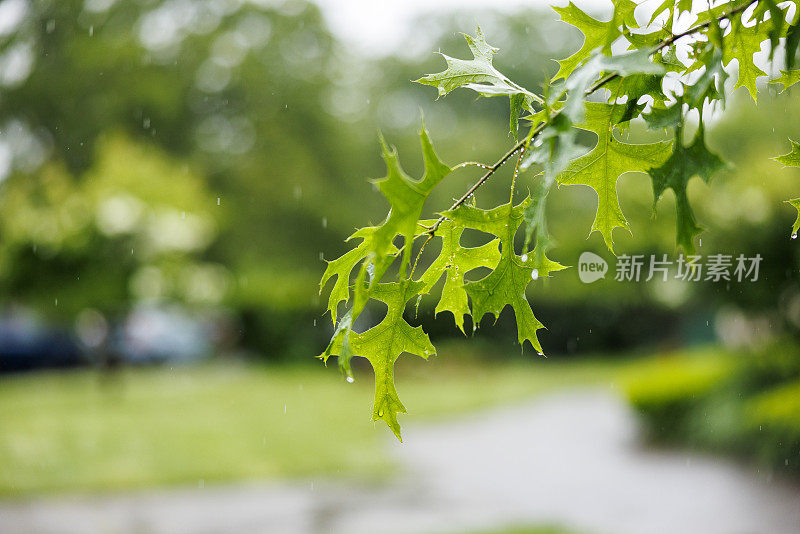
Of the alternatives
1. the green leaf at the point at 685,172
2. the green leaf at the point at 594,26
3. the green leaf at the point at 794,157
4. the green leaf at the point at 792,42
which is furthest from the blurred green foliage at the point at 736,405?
the green leaf at the point at 685,172

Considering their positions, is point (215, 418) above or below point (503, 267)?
below

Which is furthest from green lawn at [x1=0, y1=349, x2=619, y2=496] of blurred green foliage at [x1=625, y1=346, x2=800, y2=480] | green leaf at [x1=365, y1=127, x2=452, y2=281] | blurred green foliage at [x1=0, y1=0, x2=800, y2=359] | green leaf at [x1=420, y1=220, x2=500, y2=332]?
green leaf at [x1=365, y1=127, x2=452, y2=281]

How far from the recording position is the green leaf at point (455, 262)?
1283 mm

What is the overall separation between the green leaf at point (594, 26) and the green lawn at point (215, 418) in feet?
22.0

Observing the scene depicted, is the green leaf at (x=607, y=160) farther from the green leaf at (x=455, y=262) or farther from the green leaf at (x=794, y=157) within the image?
the green leaf at (x=794, y=157)

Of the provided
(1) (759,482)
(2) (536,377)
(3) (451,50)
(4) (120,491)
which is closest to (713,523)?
(1) (759,482)

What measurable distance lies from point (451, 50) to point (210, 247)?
31.2ft

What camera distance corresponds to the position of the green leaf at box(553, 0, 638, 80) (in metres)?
1.17

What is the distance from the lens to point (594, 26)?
131 cm

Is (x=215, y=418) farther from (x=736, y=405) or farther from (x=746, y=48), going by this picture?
(x=746, y=48)

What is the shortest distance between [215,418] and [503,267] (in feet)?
33.0

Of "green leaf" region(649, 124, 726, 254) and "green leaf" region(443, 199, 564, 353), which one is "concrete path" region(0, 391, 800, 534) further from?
"green leaf" region(649, 124, 726, 254)

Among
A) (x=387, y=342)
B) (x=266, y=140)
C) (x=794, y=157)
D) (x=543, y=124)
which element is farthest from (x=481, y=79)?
(x=266, y=140)

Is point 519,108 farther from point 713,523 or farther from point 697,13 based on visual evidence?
point 713,523
